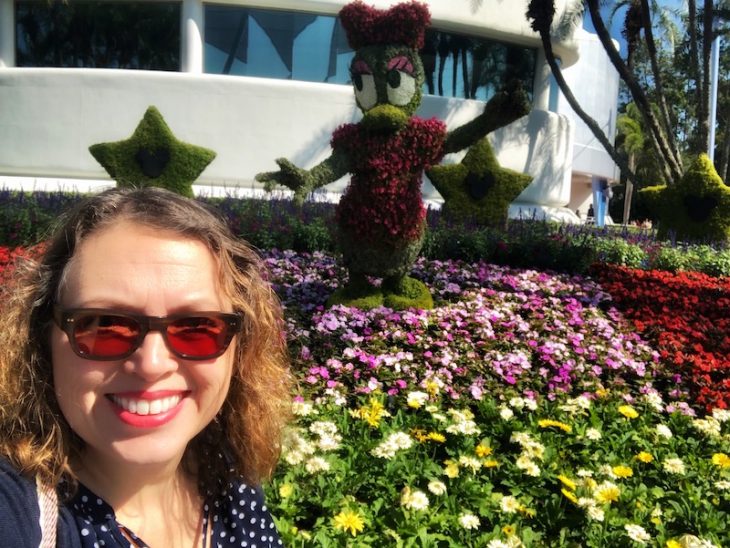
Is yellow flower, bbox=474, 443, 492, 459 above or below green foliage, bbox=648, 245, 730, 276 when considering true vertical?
below

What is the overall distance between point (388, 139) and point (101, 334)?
374 centimetres

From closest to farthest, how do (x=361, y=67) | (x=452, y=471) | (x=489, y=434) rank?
(x=452, y=471) < (x=489, y=434) < (x=361, y=67)

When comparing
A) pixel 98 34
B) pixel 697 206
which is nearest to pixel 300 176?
pixel 697 206

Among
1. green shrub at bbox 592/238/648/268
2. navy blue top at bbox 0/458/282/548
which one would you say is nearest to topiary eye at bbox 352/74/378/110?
navy blue top at bbox 0/458/282/548

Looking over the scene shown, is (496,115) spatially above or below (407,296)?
above

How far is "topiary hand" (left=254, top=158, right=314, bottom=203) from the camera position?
417 centimetres

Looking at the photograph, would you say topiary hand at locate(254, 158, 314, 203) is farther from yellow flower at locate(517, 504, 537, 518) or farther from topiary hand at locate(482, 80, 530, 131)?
yellow flower at locate(517, 504, 537, 518)

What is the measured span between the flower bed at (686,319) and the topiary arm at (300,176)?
2899 millimetres

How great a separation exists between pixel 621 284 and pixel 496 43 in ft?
35.3

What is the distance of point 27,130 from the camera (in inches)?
518

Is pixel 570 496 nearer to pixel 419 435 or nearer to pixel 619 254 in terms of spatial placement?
pixel 419 435

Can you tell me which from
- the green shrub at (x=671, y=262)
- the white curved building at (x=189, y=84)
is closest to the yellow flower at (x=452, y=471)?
the green shrub at (x=671, y=262)

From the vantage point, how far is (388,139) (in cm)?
450

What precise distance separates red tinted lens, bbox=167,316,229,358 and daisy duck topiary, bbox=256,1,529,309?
334cm
